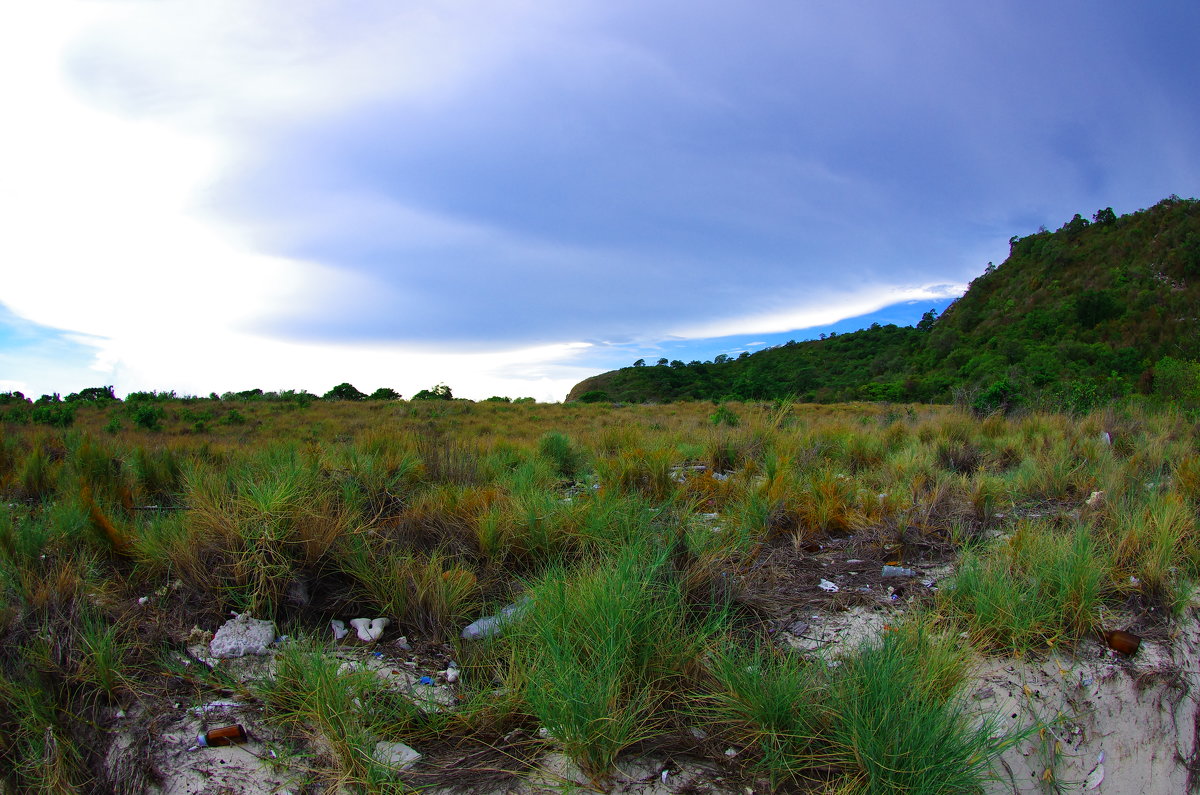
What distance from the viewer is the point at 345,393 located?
79.0 ft

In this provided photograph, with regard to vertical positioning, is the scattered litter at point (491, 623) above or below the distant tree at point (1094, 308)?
below

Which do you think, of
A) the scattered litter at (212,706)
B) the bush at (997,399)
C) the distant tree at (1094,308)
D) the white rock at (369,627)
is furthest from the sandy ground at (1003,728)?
the distant tree at (1094,308)

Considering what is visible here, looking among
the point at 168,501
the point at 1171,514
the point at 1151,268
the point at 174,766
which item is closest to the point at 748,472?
the point at 1171,514

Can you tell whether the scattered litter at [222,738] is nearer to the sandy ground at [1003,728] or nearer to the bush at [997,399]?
the sandy ground at [1003,728]

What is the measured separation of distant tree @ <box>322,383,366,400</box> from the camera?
23.7 m

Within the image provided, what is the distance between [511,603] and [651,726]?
113 centimetres

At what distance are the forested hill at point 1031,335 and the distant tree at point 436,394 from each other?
8.38 meters

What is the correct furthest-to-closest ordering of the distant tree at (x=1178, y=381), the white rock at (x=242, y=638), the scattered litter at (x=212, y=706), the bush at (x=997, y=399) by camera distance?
1. the bush at (x=997, y=399)
2. the distant tree at (x=1178, y=381)
3. the white rock at (x=242, y=638)
4. the scattered litter at (x=212, y=706)

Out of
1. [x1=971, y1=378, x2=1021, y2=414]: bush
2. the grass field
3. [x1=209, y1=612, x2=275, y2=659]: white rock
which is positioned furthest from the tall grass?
[x1=971, y1=378, x2=1021, y2=414]: bush

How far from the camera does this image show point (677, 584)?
8.59ft

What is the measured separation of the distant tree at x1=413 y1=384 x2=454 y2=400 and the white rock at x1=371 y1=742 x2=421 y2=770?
906 inches

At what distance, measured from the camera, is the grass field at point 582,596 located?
1.87 m

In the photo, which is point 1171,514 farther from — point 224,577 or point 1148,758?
point 224,577

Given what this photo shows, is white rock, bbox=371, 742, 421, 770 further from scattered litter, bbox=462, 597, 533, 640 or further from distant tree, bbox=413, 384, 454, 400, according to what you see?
distant tree, bbox=413, 384, 454, 400
